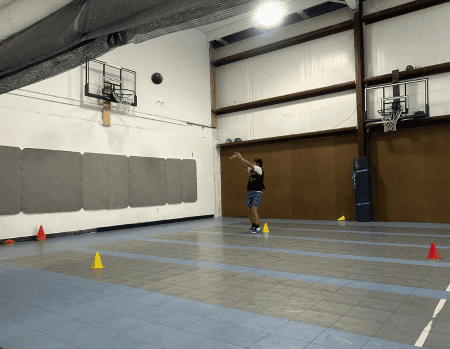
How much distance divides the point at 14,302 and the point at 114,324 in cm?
155

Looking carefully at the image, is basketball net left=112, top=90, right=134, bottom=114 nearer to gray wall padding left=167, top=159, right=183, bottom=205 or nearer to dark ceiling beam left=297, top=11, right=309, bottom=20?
gray wall padding left=167, top=159, right=183, bottom=205

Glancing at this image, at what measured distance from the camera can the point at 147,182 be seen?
12531 mm

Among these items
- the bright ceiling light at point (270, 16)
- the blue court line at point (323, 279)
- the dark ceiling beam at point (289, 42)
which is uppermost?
the bright ceiling light at point (270, 16)

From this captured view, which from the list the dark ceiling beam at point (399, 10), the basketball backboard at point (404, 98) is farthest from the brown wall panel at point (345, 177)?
the dark ceiling beam at point (399, 10)

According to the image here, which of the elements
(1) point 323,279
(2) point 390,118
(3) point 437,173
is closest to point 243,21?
(2) point 390,118

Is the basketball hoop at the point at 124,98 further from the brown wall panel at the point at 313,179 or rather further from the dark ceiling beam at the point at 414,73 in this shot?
the dark ceiling beam at the point at 414,73

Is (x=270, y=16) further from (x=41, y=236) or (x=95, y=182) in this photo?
(x=41, y=236)

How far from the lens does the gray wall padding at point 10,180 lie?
346 inches

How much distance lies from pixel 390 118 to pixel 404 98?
965mm

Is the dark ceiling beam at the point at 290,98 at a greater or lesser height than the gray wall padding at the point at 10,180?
greater

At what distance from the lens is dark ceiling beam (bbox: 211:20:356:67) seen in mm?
12508

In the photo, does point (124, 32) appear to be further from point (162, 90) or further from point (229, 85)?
point (229, 85)

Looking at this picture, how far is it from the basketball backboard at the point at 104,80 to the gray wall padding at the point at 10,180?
2953 millimetres

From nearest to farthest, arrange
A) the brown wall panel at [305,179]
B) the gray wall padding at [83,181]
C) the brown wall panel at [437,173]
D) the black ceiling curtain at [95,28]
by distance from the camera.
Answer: the black ceiling curtain at [95,28]
the gray wall padding at [83,181]
the brown wall panel at [437,173]
the brown wall panel at [305,179]
